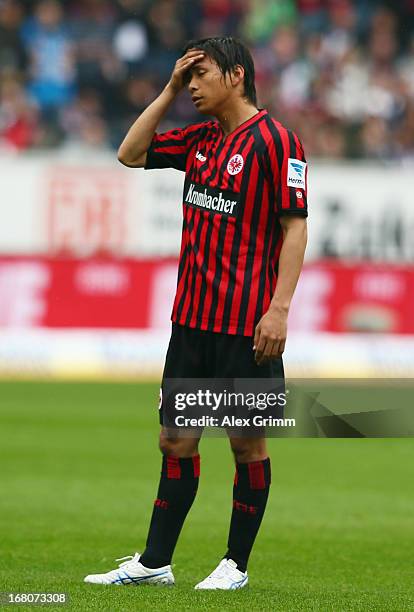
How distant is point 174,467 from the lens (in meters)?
6.04

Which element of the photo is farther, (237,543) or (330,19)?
(330,19)

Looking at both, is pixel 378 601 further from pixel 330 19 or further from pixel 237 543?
pixel 330 19

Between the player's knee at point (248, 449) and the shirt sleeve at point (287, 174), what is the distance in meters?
0.99

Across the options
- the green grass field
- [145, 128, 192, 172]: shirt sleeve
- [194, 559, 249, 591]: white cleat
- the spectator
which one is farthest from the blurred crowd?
[194, 559, 249, 591]: white cleat

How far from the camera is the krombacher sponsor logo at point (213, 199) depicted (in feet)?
19.2

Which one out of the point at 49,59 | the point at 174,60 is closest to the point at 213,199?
the point at 49,59

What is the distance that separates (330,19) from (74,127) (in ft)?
17.9

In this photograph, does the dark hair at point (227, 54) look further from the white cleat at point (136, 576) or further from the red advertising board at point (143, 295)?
the red advertising board at point (143, 295)

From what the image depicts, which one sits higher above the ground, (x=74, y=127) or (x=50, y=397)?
(x=74, y=127)

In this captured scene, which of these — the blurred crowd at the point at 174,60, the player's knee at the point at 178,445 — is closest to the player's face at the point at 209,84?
the player's knee at the point at 178,445

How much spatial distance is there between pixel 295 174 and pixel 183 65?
0.69 metres

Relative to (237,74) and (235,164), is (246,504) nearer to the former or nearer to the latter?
(235,164)

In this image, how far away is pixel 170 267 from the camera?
56.8 ft

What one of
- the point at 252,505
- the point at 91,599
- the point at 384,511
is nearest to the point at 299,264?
the point at 252,505
